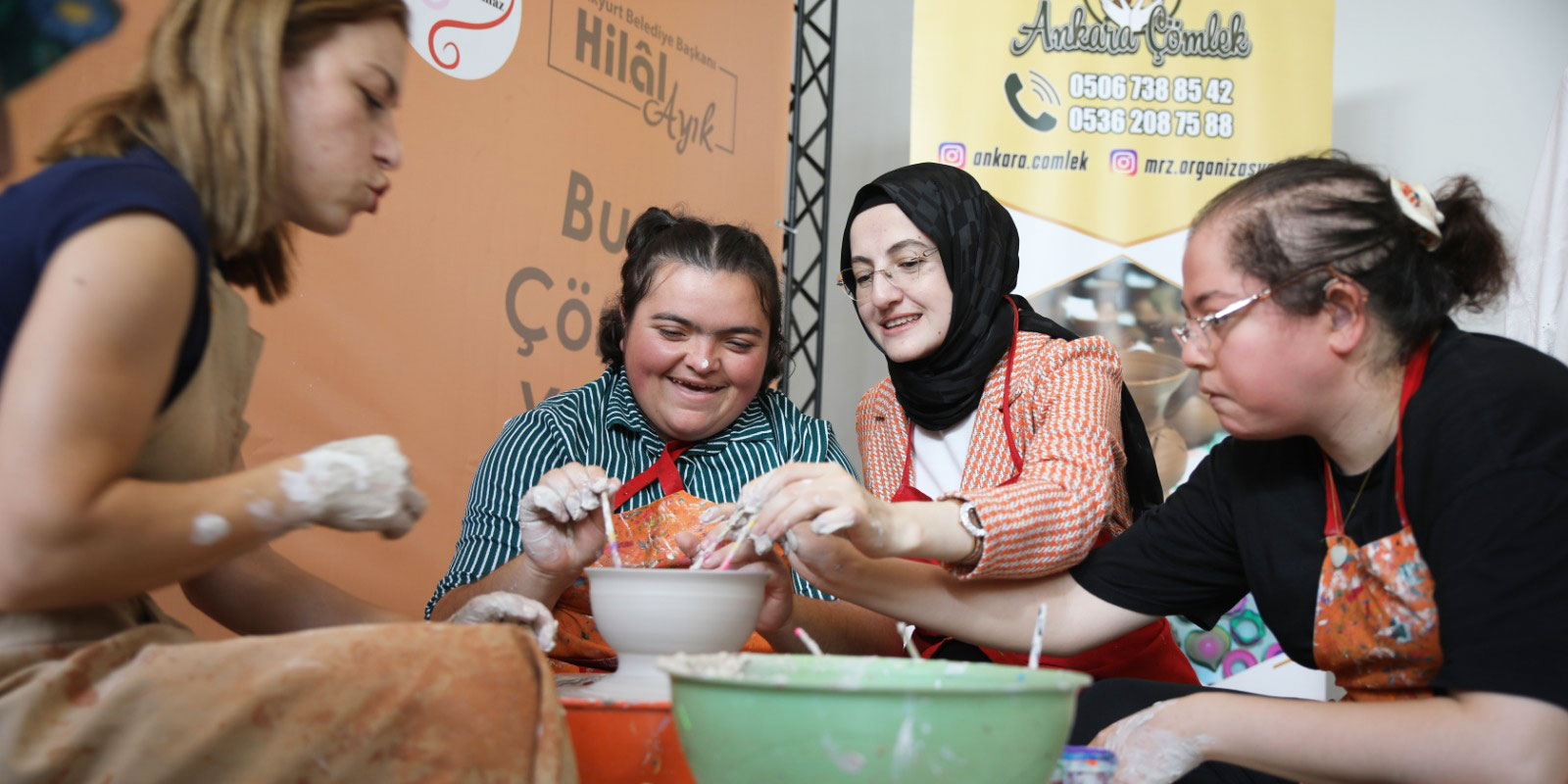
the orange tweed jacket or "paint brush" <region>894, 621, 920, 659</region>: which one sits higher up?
the orange tweed jacket

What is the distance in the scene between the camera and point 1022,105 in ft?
13.6

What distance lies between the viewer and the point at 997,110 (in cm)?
414

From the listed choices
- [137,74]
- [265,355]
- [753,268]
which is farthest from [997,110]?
[137,74]

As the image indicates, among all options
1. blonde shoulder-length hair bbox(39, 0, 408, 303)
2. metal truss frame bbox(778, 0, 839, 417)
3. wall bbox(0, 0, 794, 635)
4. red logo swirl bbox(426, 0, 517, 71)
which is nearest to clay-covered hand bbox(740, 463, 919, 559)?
blonde shoulder-length hair bbox(39, 0, 408, 303)

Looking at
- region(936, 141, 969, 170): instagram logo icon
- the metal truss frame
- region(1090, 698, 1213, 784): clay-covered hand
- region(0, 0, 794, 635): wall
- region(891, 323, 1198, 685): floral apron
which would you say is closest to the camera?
region(1090, 698, 1213, 784): clay-covered hand

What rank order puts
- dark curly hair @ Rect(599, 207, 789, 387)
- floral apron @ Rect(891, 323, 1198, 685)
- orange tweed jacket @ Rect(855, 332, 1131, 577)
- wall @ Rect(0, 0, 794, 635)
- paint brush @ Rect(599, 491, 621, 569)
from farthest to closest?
wall @ Rect(0, 0, 794, 635)
dark curly hair @ Rect(599, 207, 789, 387)
floral apron @ Rect(891, 323, 1198, 685)
orange tweed jacket @ Rect(855, 332, 1131, 577)
paint brush @ Rect(599, 491, 621, 569)

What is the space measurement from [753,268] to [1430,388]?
1.18 m

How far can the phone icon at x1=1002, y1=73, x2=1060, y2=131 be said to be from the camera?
4.15m

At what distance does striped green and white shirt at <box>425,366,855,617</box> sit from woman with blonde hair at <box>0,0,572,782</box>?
82 centimetres

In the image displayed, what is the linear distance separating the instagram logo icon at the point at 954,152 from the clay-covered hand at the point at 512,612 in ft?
9.54

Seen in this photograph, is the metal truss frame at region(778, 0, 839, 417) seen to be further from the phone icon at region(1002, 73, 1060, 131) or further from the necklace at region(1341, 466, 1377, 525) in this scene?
the necklace at region(1341, 466, 1377, 525)

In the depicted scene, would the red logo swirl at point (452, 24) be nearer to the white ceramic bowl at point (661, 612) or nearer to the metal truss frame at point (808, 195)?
the metal truss frame at point (808, 195)

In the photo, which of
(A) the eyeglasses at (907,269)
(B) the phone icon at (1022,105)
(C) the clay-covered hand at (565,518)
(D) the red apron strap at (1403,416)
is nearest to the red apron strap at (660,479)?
(C) the clay-covered hand at (565,518)

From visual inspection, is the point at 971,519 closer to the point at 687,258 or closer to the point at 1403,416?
the point at 1403,416
